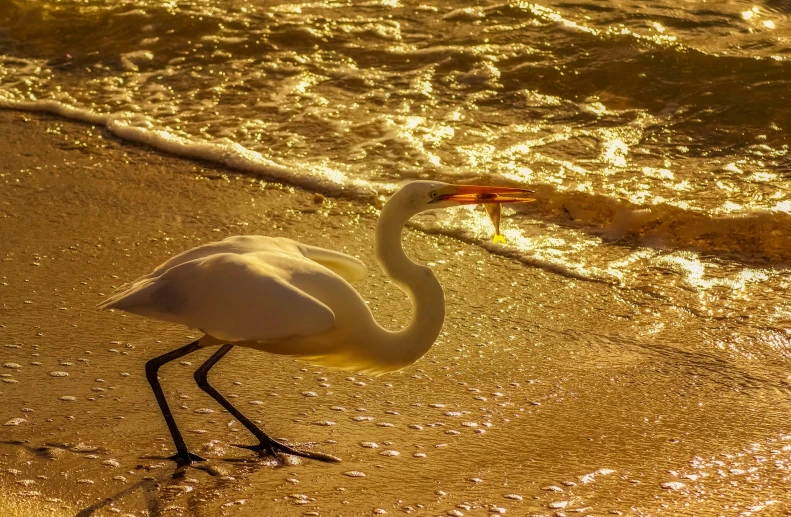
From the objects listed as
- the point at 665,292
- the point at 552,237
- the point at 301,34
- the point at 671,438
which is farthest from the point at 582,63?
the point at 671,438

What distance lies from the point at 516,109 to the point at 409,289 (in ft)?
14.2

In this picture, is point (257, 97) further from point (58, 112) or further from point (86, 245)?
point (86, 245)

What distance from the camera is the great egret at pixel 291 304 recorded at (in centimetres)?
326

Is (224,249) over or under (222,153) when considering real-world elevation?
over

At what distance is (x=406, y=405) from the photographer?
3.76 m

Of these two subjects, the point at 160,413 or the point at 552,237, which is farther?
the point at 552,237

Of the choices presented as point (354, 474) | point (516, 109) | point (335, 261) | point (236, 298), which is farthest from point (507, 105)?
point (354, 474)

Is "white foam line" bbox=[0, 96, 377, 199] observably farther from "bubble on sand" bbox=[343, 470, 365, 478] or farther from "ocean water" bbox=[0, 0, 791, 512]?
"bubble on sand" bbox=[343, 470, 365, 478]

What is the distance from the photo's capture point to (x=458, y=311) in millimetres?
4625

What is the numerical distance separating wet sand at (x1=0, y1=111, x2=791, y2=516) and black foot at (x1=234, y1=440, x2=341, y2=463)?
0.04m

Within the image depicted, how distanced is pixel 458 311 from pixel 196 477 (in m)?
1.74

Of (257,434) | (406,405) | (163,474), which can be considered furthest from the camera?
(406,405)

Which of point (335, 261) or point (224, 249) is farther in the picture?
point (335, 261)

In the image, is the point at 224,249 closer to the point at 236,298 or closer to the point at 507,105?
the point at 236,298
